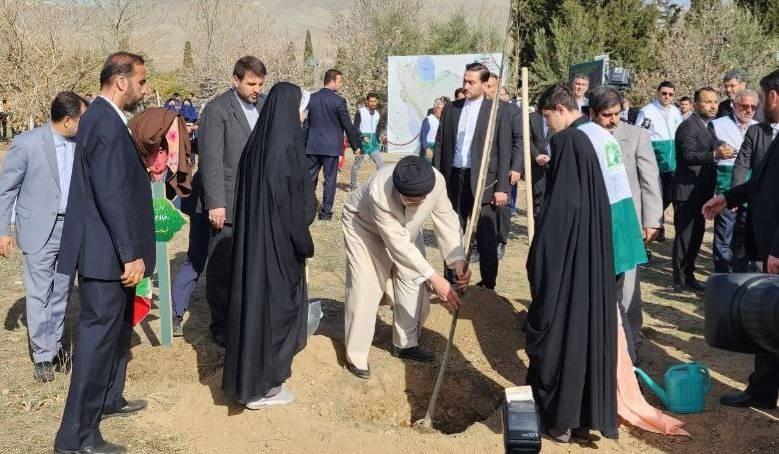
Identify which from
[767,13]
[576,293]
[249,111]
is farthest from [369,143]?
[767,13]

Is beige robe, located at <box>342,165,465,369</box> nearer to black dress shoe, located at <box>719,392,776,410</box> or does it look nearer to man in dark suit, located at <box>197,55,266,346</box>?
man in dark suit, located at <box>197,55,266,346</box>

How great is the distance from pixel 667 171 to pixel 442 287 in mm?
5132

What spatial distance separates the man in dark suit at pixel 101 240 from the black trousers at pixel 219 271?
150 cm

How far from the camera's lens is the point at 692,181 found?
773 centimetres

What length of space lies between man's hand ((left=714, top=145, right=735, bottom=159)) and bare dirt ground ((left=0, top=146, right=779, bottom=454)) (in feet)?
4.68

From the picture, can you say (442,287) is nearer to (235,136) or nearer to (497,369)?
(497,369)

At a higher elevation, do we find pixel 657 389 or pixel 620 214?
pixel 620 214

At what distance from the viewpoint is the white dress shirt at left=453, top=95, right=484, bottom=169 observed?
679 centimetres

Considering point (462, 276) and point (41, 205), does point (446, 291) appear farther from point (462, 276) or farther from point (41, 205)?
point (41, 205)

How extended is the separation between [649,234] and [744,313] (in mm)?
3677

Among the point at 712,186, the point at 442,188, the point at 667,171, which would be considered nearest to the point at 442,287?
the point at 442,188

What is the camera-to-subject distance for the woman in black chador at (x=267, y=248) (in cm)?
442

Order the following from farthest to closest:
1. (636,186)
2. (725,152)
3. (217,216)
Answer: (725,152) < (636,186) < (217,216)

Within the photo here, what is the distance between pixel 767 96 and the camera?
4.74 m
